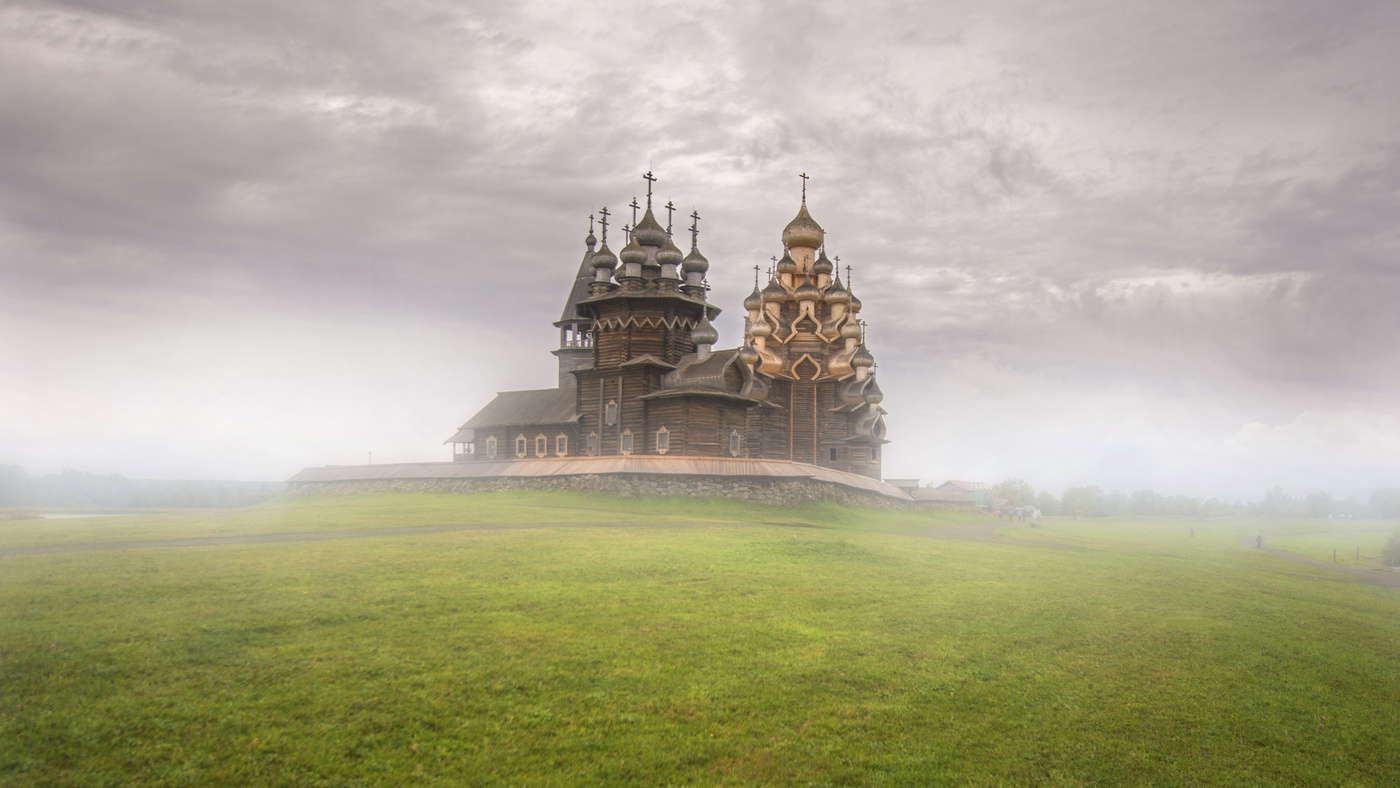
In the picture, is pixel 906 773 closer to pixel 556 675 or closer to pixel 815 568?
pixel 556 675

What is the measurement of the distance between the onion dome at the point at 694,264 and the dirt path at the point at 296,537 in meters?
27.4

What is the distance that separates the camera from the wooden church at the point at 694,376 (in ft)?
147

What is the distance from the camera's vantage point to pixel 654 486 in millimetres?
38344

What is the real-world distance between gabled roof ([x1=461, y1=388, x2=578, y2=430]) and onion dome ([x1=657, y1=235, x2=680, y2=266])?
11642 millimetres

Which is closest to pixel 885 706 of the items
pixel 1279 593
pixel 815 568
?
pixel 815 568

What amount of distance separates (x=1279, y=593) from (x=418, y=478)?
3893 cm

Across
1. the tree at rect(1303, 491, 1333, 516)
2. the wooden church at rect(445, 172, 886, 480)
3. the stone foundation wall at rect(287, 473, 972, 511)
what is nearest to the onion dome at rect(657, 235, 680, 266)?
the wooden church at rect(445, 172, 886, 480)

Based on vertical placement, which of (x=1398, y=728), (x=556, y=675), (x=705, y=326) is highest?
(x=705, y=326)

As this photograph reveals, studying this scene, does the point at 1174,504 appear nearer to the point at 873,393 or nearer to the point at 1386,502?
the point at 1386,502

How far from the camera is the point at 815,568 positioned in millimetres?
17312

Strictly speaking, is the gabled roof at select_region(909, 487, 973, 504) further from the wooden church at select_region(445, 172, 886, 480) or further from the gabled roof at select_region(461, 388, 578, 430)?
the gabled roof at select_region(461, 388, 578, 430)

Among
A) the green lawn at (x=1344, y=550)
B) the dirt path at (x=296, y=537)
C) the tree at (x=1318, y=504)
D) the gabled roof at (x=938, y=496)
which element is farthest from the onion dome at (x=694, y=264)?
the tree at (x=1318, y=504)

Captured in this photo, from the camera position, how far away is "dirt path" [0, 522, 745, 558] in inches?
632

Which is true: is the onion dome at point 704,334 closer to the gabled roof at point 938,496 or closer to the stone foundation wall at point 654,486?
the stone foundation wall at point 654,486
